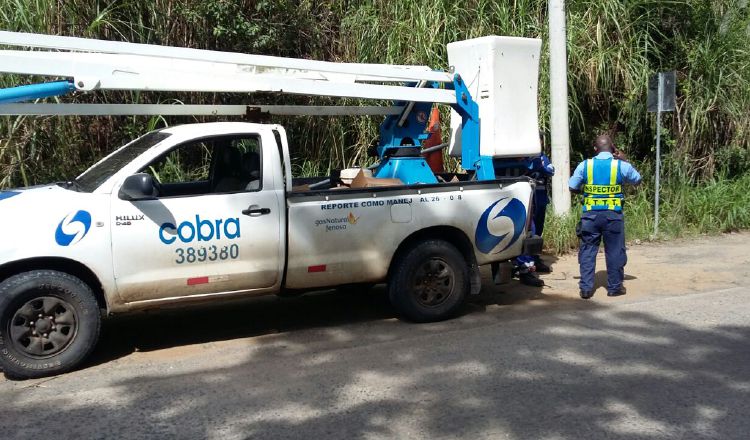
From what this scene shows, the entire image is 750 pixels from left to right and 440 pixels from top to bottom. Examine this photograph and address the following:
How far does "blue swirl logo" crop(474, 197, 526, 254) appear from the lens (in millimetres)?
7156

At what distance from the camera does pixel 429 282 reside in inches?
277

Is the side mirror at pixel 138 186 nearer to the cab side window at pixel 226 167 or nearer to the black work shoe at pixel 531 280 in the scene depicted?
the cab side window at pixel 226 167

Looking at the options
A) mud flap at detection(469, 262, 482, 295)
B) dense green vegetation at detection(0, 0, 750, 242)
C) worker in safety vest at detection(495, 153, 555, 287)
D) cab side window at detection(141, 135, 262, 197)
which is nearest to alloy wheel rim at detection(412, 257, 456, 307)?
mud flap at detection(469, 262, 482, 295)

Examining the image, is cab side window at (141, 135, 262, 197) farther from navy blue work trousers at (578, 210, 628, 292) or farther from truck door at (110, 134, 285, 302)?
navy blue work trousers at (578, 210, 628, 292)

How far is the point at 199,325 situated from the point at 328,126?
5.37 metres

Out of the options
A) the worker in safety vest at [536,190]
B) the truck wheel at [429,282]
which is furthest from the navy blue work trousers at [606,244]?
the truck wheel at [429,282]

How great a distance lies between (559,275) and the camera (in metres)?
9.30

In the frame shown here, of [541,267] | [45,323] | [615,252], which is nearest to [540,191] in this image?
[541,267]

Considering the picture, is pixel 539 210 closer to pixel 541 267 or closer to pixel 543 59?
pixel 541 267

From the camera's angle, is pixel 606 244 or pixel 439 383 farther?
pixel 606 244

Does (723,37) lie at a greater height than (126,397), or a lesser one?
greater

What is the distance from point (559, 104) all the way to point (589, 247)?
10.5ft

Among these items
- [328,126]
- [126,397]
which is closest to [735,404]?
[126,397]

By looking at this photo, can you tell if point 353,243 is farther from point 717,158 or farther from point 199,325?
point 717,158
